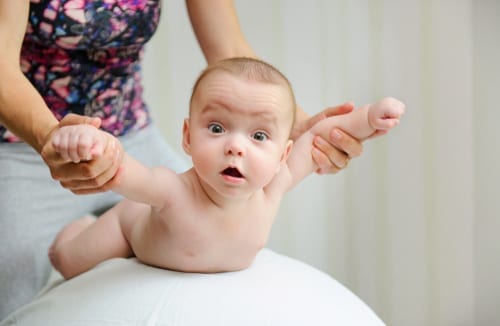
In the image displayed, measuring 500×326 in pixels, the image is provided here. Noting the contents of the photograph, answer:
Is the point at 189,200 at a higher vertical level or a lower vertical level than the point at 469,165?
higher

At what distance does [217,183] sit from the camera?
1.01 meters

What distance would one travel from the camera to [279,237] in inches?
86.6

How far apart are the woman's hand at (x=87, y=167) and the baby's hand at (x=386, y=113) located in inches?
17.8

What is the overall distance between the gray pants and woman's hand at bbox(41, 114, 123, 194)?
1.73 ft

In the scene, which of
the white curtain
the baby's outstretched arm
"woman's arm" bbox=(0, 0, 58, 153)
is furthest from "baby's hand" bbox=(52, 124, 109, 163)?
the white curtain

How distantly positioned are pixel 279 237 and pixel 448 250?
48 centimetres

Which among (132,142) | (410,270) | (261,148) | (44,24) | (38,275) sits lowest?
(410,270)

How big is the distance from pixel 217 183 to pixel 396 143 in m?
1.14

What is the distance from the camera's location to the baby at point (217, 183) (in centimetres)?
100

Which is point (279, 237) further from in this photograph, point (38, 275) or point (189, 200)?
point (189, 200)

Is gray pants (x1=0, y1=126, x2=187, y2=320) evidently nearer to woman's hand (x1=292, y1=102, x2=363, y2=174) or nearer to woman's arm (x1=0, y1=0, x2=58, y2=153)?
woman's arm (x1=0, y1=0, x2=58, y2=153)

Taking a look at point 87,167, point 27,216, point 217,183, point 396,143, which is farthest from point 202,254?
point 396,143

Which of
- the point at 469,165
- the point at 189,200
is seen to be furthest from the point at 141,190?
the point at 469,165

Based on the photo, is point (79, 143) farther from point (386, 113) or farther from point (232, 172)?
point (386, 113)
